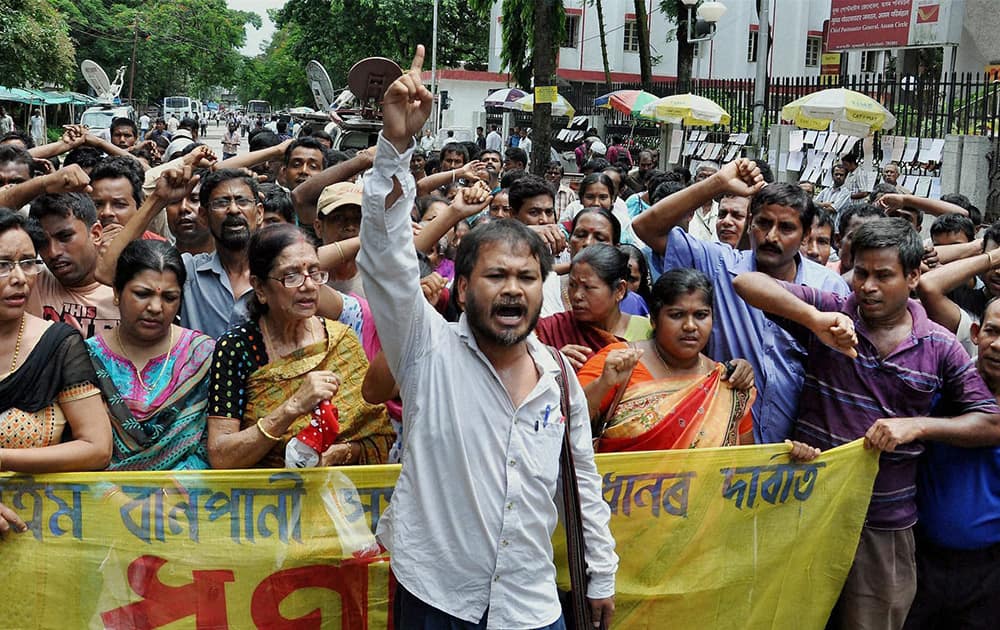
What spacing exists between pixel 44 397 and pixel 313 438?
80 cm

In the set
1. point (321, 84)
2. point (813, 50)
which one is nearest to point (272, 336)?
point (321, 84)

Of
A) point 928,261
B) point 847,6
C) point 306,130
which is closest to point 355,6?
point 847,6

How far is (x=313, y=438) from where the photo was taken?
3295mm

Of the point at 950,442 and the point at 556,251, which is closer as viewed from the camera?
the point at 950,442

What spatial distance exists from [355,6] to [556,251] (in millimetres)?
39427

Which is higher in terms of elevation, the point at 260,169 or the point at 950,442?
the point at 260,169

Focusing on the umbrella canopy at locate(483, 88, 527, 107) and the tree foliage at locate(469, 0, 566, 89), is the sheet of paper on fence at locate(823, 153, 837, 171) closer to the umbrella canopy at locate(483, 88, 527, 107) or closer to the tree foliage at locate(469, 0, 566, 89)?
the tree foliage at locate(469, 0, 566, 89)

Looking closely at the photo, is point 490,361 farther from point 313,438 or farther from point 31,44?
point 31,44

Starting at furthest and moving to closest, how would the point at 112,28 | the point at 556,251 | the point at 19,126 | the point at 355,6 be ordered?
the point at 112,28, the point at 355,6, the point at 19,126, the point at 556,251

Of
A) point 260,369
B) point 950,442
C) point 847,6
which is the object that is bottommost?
point 950,442

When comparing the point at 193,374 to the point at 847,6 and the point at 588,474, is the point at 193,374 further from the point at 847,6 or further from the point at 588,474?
the point at 847,6

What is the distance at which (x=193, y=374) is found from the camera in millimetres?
3434

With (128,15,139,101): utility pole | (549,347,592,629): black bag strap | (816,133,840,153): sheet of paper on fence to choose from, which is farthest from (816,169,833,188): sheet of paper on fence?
(128,15,139,101): utility pole

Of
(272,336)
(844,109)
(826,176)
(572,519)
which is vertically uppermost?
(844,109)
